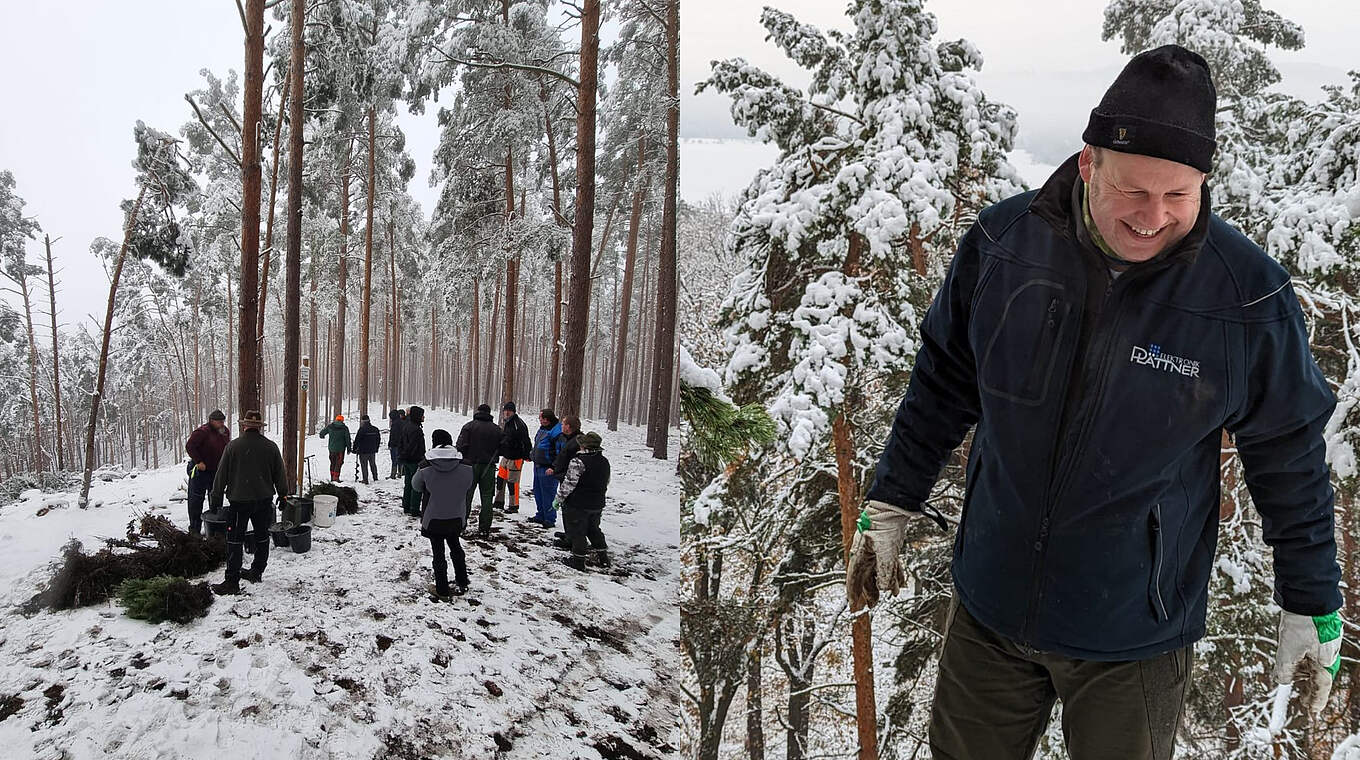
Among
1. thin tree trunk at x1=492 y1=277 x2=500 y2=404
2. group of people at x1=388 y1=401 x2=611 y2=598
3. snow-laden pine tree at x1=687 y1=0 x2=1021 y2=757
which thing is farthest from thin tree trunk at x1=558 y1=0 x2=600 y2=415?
group of people at x1=388 y1=401 x2=611 y2=598

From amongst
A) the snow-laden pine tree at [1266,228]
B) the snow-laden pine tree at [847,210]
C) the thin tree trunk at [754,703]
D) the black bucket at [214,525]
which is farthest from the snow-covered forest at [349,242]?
the snow-laden pine tree at [1266,228]

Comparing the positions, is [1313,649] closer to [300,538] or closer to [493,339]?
[493,339]

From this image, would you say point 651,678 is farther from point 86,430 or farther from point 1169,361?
point 1169,361

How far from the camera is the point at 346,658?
2.50m

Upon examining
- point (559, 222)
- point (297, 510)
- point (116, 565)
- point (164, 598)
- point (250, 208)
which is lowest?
point (297, 510)

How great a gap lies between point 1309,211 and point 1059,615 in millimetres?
4184

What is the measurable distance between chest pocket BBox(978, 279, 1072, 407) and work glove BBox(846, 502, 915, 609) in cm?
39

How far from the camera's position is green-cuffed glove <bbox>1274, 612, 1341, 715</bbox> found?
124 cm

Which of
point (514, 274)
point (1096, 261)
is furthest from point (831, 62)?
point (1096, 261)

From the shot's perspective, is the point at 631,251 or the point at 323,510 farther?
the point at 631,251

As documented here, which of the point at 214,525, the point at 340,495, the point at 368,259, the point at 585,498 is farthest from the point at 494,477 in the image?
the point at 214,525

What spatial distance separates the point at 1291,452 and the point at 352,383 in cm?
711

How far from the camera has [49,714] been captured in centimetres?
136

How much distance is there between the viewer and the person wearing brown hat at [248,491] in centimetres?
232
